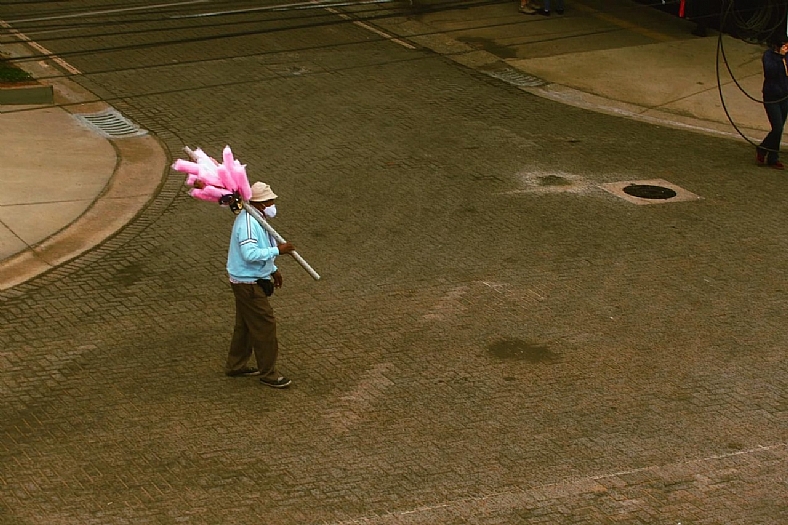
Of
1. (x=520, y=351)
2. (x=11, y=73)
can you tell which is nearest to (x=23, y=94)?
(x=11, y=73)

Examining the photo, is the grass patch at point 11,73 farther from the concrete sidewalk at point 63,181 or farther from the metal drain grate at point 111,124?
the metal drain grate at point 111,124

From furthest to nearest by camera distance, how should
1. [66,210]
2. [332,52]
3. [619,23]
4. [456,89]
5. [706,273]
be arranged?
[619,23] < [332,52] < [456,89] < [66,210] < [706,273]

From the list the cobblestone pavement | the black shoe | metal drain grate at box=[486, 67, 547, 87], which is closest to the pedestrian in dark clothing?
the cobblestone pavement

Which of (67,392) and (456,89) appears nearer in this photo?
(67,392)

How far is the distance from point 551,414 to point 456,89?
31.1ft

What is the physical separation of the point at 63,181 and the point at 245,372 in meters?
5.22

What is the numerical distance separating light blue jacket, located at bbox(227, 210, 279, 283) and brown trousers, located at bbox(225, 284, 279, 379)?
0.34 ft

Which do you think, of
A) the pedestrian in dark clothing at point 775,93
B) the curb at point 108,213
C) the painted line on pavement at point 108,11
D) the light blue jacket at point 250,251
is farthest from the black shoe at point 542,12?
the light blue jacket at point 250,251

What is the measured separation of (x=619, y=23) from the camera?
2208 cm

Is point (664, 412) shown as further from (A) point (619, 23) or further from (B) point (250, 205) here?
(A) point (619, 23)

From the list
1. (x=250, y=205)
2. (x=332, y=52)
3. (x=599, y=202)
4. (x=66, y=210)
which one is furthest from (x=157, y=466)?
(x=332, y=52)

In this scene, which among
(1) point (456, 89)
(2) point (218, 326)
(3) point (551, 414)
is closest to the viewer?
(3) point (551, 414)

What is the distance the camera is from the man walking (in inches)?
371

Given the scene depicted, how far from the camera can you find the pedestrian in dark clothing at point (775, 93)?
15.3 meters
